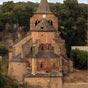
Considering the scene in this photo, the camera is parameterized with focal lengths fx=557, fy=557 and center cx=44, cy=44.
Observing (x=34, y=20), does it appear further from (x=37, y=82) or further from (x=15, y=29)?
(x=15, y=29)

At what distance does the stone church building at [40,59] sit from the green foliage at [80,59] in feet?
10.9

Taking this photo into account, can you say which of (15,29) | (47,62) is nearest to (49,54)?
(47,62)

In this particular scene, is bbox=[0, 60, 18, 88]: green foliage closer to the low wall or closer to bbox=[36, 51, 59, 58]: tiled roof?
bbox=[36, 51, 59, 58]: tiled roof

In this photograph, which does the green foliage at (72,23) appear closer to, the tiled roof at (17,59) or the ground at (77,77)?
the ground at (77,77)

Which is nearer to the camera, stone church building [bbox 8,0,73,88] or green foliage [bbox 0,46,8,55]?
stone church building [bbox 8,0,73,88]

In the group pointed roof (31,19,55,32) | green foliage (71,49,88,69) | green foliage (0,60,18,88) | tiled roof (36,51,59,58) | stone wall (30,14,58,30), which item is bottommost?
green foliage (0,60,18,88)

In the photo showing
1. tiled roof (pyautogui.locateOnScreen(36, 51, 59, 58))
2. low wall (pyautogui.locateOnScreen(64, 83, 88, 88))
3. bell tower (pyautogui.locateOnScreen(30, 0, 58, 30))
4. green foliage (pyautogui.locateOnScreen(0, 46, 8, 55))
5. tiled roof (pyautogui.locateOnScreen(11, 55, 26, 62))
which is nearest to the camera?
low wall (pyautogui.locateOnScreen(64, 83, 88, 88))

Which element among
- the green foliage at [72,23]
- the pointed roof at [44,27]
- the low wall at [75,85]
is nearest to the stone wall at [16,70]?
the pointed roof at [44,27]

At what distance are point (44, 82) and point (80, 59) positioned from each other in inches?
523

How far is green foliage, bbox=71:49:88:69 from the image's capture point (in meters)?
69.8

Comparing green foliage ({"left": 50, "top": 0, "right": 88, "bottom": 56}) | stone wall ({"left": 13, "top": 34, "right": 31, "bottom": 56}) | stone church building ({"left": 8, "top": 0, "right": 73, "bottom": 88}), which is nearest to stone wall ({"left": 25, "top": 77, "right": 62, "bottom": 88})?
stone church building ({"left": 8, "top": 0, "right": 73, "bottom": 88})

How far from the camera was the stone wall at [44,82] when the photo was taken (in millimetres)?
57531

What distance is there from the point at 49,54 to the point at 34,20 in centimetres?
809

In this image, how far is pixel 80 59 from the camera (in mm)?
70312
